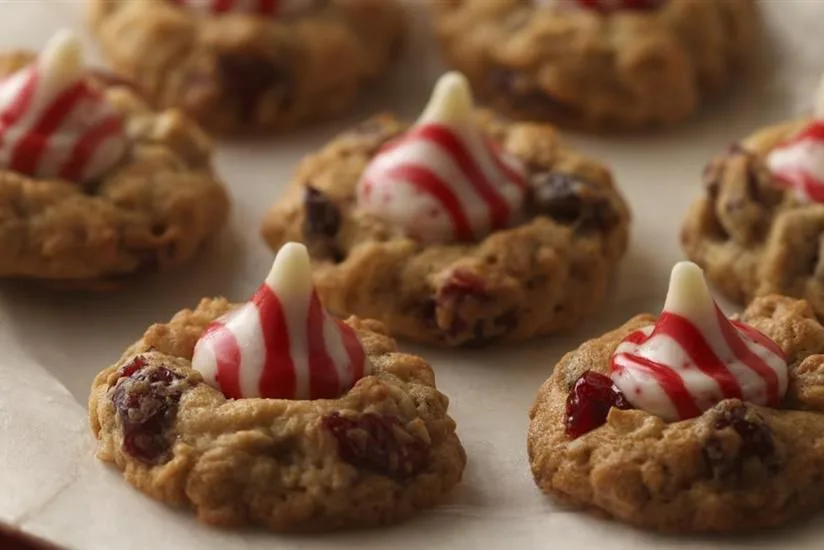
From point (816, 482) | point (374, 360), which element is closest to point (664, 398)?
point (816, 482)

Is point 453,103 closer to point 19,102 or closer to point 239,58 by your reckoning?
point 239,58

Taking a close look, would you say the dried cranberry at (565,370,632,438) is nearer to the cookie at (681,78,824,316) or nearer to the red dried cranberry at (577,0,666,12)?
the cookie at (681,78,824,316)

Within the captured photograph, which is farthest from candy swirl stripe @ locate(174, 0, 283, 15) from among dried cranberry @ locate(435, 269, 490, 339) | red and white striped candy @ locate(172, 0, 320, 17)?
dried cranberry @ locate(435, 269, 490, 339)

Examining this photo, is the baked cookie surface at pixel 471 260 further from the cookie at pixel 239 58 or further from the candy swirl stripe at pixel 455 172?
the cookie at pixel 239 58

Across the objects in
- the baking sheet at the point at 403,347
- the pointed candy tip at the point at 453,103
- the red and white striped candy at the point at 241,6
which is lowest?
the baking sheet at the point at 403,347

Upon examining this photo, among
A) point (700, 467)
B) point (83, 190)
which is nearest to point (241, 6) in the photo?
point (83, 190)

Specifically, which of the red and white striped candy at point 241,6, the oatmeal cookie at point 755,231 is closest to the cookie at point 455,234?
the oatmeal cookie at point 755,231

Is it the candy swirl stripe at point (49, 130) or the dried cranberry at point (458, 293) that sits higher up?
the candy swirl stripe at point (49, 130)
